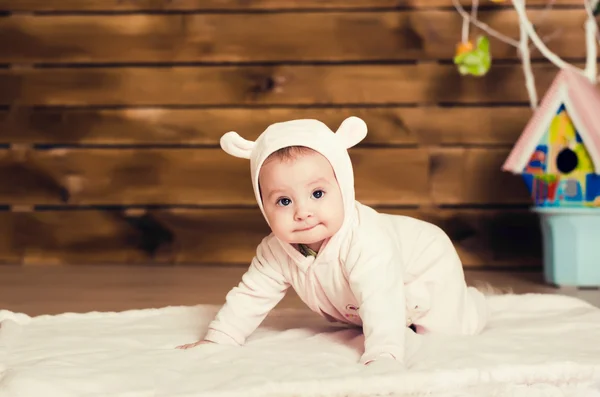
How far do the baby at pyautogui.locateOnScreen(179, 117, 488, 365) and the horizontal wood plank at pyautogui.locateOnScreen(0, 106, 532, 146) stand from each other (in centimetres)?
123

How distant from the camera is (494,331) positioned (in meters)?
1.35

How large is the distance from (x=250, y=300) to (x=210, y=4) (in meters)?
1.58

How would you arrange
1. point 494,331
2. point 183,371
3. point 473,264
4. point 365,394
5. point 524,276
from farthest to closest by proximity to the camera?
1. point 473,264
2. point 524,276
3. point 494,331
4. point 183,371
5. point 365,394

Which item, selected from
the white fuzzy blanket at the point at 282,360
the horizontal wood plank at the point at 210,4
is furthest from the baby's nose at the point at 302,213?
the horizontal wood plank at the point at 210,4

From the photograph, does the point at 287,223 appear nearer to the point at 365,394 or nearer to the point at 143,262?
the point at 365,394

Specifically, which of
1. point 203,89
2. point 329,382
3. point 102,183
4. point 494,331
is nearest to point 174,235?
point 102,183

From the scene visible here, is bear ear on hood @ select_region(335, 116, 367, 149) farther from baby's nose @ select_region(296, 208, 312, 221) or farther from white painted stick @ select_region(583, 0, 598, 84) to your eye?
white painted stick @ select_region(583, 0, 598, 84)

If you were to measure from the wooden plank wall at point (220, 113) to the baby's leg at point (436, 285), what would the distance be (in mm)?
1226

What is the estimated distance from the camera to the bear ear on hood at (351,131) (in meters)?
1.19

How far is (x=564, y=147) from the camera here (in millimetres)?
2137

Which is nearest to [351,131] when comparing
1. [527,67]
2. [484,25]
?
[527,67]

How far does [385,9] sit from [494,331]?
148cm

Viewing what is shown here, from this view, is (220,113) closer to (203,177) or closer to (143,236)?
(203,177)

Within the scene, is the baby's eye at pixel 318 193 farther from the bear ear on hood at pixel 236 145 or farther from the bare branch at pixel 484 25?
the bare branch at pixel 484 25
